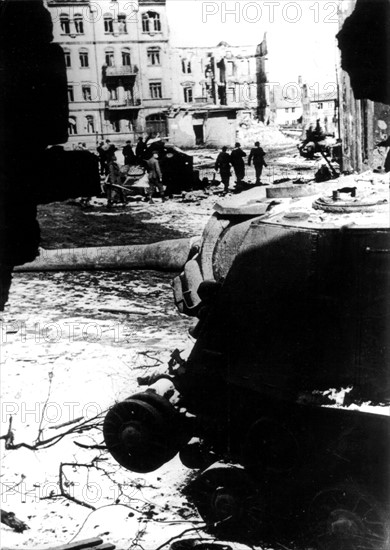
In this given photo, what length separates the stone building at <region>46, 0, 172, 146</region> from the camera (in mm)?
24625

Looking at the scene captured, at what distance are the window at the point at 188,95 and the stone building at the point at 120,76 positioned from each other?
319 cm

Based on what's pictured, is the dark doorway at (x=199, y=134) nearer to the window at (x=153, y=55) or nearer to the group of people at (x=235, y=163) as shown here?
the window at (x=153, y=55)

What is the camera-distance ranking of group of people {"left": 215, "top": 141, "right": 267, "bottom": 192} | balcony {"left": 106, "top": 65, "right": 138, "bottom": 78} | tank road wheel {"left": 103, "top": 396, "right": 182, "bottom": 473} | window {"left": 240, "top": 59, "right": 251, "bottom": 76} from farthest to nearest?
1. window {"left": 240, "top": 59, "right": 251, "bottom": 76}
2. balcony {"left": 106, "top": 65, "right": 138, "bottom": 78}
3. group of people {"left": 215, "top": 141, "right": 267, "bottom": 192}
4. tank road wheel {"left": 103, "top": 396, "right": 182, "bottom": 473}

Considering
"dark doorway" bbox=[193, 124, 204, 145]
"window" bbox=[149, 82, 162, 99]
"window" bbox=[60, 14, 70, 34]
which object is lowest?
"dark doorway" bbox=[193, 124, 204, 145]

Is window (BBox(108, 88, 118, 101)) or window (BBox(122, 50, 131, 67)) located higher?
window (BBox(122, 50, 131, 67))

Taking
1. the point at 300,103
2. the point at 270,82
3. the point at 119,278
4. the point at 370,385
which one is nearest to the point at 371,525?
the point at 370,385

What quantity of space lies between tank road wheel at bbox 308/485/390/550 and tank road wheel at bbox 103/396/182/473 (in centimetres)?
119

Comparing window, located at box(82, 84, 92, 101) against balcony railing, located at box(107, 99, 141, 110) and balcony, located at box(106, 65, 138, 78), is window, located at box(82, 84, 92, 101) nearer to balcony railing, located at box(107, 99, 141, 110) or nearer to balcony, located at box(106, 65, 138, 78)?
balcony railing, located at box(107, 99, 141, 110)

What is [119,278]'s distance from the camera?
11.7 m

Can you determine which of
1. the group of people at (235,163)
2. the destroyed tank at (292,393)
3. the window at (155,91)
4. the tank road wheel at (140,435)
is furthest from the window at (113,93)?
the tank road wheel at (140,435)

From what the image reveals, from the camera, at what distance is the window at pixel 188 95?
36784mm

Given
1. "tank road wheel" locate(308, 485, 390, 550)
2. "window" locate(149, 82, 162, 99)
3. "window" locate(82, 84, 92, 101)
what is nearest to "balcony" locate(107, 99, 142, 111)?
"window" locate(149, 82, 162, 99)

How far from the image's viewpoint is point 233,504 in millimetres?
4477

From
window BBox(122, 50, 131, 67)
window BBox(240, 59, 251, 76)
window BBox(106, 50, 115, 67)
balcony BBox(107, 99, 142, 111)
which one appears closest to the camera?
window BBox(106, 50, 115, 67)
